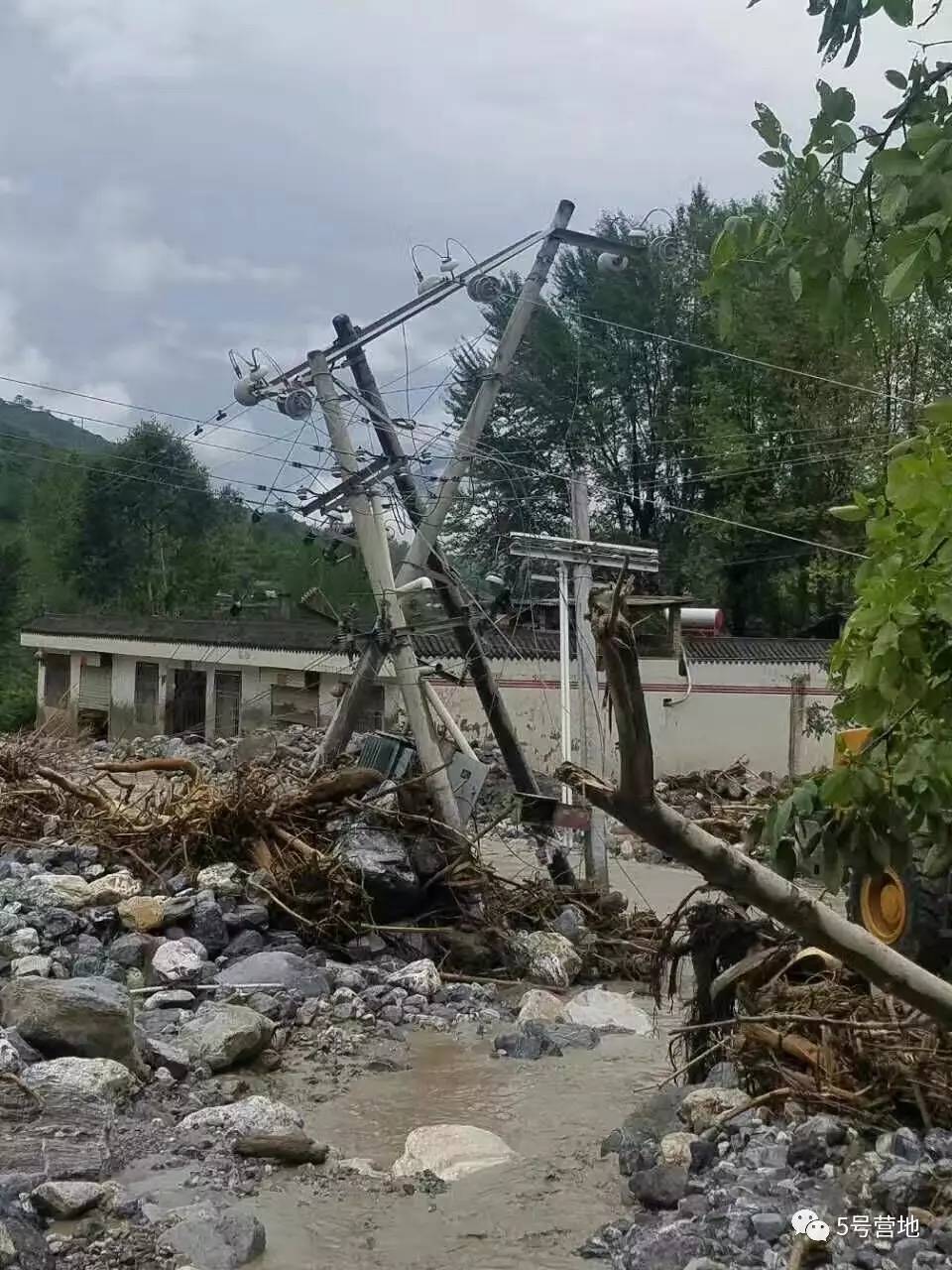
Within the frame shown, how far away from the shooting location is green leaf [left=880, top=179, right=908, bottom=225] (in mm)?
1993

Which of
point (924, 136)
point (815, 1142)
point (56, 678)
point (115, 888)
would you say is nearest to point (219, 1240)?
point (815, 1142)

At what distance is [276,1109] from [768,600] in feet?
85.0

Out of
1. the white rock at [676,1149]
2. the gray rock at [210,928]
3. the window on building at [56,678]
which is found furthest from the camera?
the window on building at [56,678]

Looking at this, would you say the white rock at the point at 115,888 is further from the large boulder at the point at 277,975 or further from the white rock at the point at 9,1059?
the white rock at the point at 9,1059

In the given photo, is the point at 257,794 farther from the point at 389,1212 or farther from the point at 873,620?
the point at 873,620

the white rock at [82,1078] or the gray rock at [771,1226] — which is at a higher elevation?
the gray rock at [771,1226]

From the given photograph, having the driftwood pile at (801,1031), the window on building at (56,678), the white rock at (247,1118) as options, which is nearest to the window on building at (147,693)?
the window on building at (56,678)

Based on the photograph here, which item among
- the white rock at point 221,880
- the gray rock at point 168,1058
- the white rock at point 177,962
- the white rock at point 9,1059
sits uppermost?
the white rock at point 221,880

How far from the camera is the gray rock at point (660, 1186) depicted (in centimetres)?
519

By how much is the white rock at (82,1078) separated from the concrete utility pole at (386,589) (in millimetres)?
4491

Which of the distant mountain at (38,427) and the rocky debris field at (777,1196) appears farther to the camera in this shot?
the distant mountain at (38,427)

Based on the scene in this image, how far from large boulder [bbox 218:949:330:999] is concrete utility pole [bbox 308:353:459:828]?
2.22 meters

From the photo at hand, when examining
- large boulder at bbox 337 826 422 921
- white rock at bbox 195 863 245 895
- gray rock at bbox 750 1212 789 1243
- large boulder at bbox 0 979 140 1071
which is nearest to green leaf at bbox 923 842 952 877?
gray rock at bbox 750 1212 789 1243

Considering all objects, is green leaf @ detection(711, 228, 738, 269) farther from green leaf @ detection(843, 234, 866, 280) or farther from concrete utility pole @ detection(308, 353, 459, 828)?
concrete utility pole @ detection(308, 353, 459, 828)
